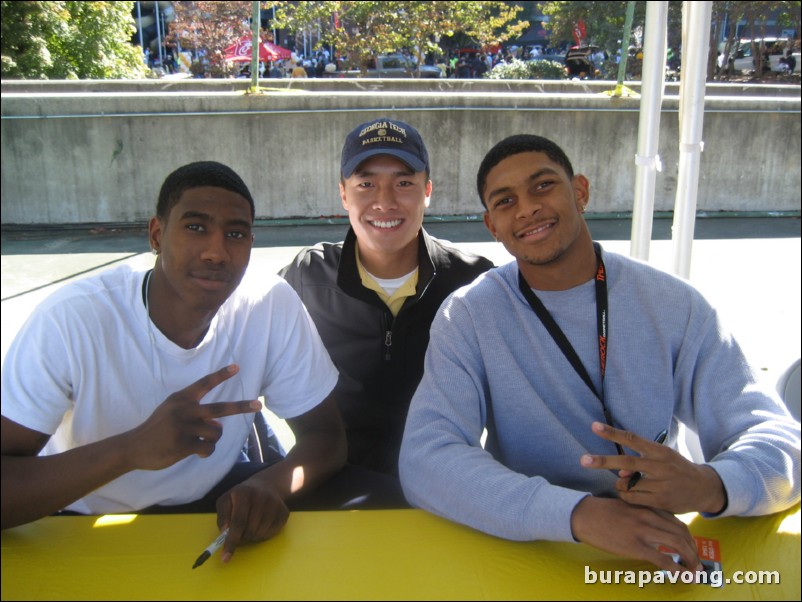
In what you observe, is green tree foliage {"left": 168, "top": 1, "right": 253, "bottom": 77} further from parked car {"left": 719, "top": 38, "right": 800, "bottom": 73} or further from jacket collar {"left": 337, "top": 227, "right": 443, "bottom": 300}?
jacket collar {"left": 337, "top": 227, "right": 443, "bottom": 300}

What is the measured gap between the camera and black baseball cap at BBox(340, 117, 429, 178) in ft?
9.00

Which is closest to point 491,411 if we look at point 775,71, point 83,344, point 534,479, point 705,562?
point 534,479

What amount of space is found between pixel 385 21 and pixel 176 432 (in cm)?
1576

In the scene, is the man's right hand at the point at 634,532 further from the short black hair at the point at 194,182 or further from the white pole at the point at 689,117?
the white pole at the point at 689,117

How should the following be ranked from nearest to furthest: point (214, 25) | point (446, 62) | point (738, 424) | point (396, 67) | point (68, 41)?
1. point (738, 424)
2. point (68, 41)
3. point (214, 25)
4. point (396, 67)
5. point (446, 62)

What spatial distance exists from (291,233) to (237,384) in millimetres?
6097

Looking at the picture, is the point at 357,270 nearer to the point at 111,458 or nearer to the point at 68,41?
the point at 111,458

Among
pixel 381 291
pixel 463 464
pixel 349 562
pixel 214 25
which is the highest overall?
pixel 214 25

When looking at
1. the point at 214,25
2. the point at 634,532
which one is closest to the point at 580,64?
the point at 214,25

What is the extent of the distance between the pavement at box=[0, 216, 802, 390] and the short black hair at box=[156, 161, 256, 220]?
8.88 ft

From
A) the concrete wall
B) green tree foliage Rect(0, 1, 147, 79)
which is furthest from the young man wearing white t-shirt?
green tree foliage Rect(0, 1, 147, 79)

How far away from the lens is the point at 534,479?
165cm

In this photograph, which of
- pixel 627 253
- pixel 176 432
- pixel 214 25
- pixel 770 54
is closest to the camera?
pixel 176 432

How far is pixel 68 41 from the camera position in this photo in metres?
11.9
